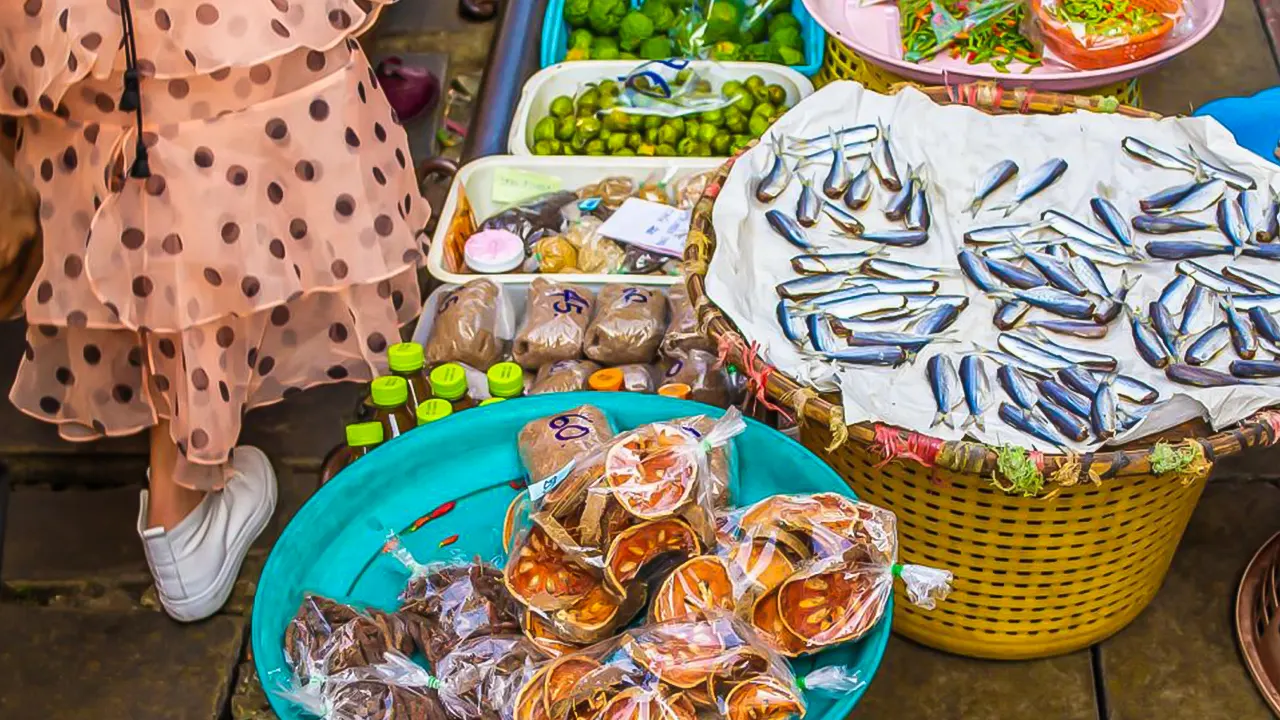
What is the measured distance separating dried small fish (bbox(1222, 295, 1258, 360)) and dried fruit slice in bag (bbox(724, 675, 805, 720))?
1201 millimetres

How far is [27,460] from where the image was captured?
3086 millimetres

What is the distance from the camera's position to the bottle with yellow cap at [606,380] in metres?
2.45

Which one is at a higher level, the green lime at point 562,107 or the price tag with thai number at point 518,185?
the green lime at point 562,107

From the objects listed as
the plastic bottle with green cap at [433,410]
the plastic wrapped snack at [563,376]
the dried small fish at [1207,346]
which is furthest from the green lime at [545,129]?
the dried small fish at [1207,346]

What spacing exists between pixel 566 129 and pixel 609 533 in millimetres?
1980

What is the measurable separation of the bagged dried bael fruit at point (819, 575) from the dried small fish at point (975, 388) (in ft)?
1.39

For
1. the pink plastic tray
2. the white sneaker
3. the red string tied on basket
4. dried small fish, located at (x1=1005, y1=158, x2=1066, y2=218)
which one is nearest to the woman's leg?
the white sneaker

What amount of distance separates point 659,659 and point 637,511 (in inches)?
9.3

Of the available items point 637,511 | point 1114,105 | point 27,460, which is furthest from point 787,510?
point 27,460

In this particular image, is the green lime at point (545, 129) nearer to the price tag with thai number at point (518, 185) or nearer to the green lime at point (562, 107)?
the green lime at point (562, 107)

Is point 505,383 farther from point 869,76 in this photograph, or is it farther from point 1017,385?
point 869,76

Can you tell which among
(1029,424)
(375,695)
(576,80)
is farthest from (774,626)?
(576,80)

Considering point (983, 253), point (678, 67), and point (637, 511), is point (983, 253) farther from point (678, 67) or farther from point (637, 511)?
point (678, 67)

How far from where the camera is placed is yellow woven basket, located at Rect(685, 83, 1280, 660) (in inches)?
76.9
